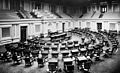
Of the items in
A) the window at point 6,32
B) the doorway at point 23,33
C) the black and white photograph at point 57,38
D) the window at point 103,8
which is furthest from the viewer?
the window at point 103,8

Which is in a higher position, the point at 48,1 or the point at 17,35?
the point at 48,1

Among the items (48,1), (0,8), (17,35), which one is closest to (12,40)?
(17,35)

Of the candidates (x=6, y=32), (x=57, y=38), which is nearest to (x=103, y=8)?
(x=57, y=38)

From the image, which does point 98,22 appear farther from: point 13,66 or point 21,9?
point 13,66

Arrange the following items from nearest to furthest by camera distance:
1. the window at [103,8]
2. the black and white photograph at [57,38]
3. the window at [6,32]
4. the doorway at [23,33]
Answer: the black and white photograph at [57,38] < the window at [6,32] < the doorway at [23,33] < the window at [103,8]

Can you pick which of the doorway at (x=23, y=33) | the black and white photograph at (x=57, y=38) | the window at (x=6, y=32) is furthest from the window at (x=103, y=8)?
the window at (x=6, y=32)

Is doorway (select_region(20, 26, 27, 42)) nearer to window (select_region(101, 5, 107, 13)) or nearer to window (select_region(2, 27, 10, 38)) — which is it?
window (select_region(2, 27, 10, 38))

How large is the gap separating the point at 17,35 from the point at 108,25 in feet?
72.7

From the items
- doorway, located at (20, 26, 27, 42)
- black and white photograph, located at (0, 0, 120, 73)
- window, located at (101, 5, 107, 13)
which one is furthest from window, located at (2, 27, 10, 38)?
window, located at (101, 5, 107, 13)

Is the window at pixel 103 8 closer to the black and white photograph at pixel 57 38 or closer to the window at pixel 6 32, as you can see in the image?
the black and white photograph at pixel 57 38

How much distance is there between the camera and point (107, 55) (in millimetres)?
13070

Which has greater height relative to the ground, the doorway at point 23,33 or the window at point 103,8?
the window at point 103,8

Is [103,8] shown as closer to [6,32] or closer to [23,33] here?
[23,33]

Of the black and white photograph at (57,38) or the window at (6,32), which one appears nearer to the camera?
the black and white photograph at (57,38)
